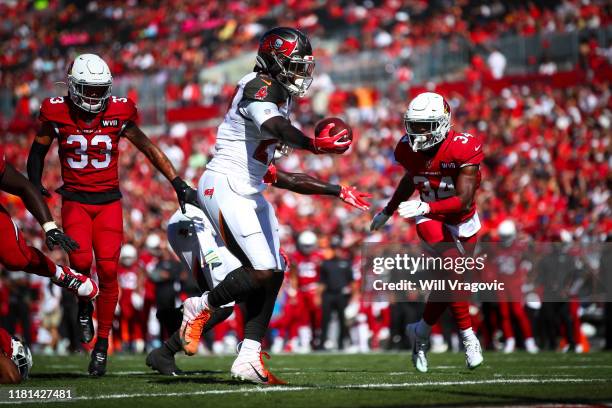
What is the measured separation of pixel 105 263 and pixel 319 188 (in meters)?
1.86

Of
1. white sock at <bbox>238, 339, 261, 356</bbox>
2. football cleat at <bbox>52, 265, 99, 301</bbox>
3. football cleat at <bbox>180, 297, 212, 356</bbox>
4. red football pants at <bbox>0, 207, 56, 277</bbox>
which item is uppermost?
red football pants at <bbox>0, 207, 56, 277</bbox>

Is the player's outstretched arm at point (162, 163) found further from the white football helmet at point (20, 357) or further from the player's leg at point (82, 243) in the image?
the white football helmet at point (20, 357)

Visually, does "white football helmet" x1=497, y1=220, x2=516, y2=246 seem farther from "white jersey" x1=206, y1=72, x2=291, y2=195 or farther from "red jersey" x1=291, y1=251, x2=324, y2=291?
"white jersey" x1=206, y1=72, x2=291, y2=195

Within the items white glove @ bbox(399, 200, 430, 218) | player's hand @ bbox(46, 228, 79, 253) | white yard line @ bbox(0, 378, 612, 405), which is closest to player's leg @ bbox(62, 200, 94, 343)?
player's hand @ bbox(46, 228, 79, 253)

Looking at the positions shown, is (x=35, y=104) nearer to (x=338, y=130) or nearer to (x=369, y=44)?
(x=369, y=44)

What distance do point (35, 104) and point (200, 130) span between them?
7014 millimetres

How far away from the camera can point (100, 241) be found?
24.8 feet

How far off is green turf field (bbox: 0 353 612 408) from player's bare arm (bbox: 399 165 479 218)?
43.5 inches

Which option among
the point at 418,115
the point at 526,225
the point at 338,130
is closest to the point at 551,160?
the point at 526,225

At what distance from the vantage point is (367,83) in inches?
840

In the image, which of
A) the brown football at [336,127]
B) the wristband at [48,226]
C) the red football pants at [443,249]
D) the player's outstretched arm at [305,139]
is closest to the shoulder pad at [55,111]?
the wristband at [48,226]

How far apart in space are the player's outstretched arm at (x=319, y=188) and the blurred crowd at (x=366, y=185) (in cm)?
649

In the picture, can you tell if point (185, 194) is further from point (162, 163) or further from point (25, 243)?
point (25, 243)

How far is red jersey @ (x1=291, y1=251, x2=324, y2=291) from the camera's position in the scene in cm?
1491
